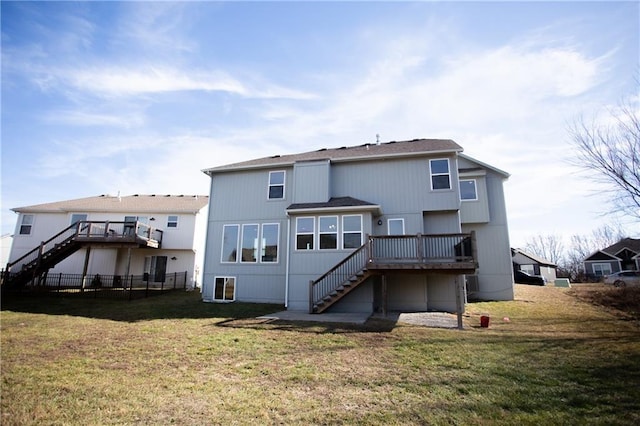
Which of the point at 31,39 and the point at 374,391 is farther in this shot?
the point at 31,39

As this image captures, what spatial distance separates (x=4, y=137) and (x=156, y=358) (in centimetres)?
780

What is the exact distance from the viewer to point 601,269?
41.7 meters

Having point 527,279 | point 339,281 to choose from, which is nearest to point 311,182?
point 339,281

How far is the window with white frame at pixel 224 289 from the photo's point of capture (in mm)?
15504

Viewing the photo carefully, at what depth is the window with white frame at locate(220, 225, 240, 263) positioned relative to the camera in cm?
1594

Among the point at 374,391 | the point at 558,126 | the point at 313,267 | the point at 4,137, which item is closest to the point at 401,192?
the point at 313,267

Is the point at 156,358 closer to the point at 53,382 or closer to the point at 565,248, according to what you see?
the point at 53,382

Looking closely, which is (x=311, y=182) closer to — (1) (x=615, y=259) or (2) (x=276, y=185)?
(2) (x=276, y=185)

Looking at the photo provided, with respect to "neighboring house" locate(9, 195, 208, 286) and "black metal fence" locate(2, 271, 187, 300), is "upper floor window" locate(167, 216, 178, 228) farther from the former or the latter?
"black metal fence" locate(2, 271, 187, 300)

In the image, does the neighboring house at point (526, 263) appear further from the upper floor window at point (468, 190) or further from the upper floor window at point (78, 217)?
the upper floor window at point (78, 217)

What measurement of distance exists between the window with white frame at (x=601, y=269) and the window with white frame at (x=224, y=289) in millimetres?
48376

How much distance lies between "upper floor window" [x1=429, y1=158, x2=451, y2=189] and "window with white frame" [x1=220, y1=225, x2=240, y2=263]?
9788 millimetres

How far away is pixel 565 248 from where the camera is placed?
65500 mm

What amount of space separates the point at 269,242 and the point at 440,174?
863cm
